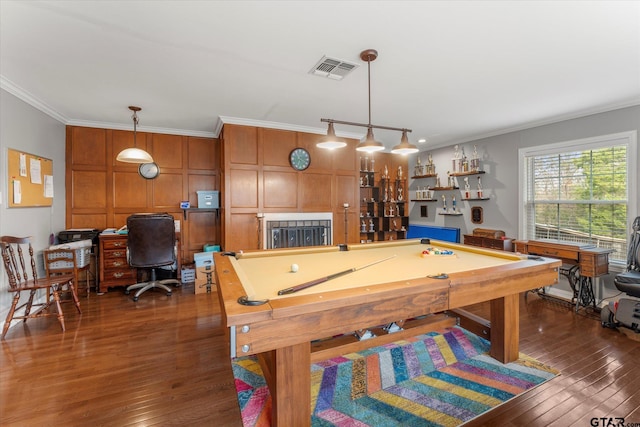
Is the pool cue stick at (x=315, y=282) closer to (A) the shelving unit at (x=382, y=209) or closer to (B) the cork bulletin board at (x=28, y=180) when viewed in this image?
(B) the cork bulletin board at (x=28, y=180)

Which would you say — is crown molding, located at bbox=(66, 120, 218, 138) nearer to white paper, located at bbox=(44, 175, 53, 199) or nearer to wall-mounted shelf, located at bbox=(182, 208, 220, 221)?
white paper, located at bbox=(44, 175, 53, 199)

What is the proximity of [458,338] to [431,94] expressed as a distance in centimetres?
263

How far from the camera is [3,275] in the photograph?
9.75 feet

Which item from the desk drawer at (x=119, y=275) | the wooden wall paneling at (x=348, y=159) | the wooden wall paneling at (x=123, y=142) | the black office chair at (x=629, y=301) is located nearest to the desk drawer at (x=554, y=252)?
the black office chair at (x=629, y=301)

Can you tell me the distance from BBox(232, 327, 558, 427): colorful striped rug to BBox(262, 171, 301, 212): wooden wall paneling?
2628mm

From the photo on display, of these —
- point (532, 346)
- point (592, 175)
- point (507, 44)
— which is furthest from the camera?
point (592, 175)

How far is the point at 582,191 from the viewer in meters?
3.94

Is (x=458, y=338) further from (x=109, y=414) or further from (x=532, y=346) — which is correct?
(x=109, y=414)

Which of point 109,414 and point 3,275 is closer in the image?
point 109,414

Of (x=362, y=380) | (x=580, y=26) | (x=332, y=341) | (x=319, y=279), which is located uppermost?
(x=580, y=26)

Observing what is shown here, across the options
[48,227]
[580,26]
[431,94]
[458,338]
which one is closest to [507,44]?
[580,26]

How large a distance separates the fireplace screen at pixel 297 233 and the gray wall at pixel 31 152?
288cm

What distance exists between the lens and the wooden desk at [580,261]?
11.0 ft

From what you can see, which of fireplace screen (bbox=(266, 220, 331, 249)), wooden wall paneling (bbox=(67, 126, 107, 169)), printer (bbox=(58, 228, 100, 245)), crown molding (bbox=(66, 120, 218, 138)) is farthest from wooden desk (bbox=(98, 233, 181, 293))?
fireplace screen (bbox=(266, 220, 331, 249))
